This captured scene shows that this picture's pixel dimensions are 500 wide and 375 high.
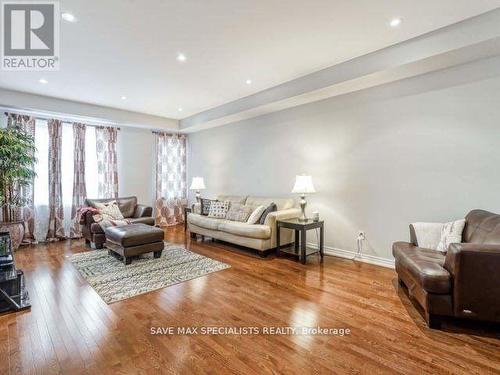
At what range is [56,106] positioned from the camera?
195 inches

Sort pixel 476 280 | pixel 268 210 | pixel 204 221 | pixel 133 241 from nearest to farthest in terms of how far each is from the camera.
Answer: pixel 476 280 < pixel 133 241 < pixel 268 210 < pixel 204 221

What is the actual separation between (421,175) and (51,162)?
646 cm

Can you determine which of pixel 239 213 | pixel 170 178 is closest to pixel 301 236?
pixel 239 213

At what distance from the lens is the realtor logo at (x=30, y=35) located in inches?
96.8

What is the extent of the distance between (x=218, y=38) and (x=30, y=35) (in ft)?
6.69

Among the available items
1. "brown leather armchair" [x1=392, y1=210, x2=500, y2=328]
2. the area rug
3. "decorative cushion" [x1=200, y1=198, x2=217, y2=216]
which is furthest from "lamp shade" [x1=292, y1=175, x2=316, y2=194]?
"decorative cushion" [x1=200, y1=198, x2=217, y2=216]

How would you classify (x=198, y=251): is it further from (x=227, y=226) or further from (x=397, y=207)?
(x=397, y=207)

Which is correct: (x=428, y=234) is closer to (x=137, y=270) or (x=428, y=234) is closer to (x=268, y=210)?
(x=268, y=210)

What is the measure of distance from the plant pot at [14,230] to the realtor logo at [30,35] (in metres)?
2.50

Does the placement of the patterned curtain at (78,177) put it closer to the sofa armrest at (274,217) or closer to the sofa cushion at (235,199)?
the sofa cushion at (235,199)

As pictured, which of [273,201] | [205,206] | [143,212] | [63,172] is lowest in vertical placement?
[143,212]

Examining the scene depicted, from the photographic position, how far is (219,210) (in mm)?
5223

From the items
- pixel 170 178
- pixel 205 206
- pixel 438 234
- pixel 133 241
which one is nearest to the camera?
pixel 438 234

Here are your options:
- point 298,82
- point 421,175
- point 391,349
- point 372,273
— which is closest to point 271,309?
point 391,349
